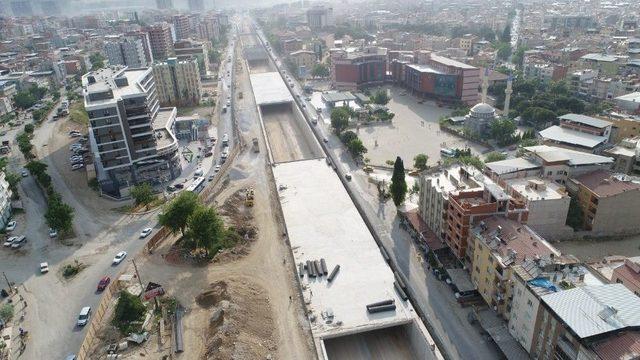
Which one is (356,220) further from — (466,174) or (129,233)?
(129,233)

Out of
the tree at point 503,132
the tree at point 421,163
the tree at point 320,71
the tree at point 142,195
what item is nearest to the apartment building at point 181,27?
the tree at point 320,71

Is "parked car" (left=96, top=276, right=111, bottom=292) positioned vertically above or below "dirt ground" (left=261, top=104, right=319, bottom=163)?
above

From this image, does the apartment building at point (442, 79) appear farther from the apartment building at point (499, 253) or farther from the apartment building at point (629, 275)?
the apartment building at point (629, 275)

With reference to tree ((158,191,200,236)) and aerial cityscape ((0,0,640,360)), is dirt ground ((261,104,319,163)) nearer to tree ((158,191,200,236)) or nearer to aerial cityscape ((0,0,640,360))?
aerial cityscape ((0,0,640,360))

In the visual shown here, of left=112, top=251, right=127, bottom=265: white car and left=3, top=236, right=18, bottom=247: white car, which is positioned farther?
left=3, top=236, right=18, bottom=247: white car

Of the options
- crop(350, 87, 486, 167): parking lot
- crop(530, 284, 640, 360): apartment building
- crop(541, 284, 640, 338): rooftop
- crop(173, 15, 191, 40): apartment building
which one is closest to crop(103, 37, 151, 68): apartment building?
crop(350, 87, 486, 167): parking lot
